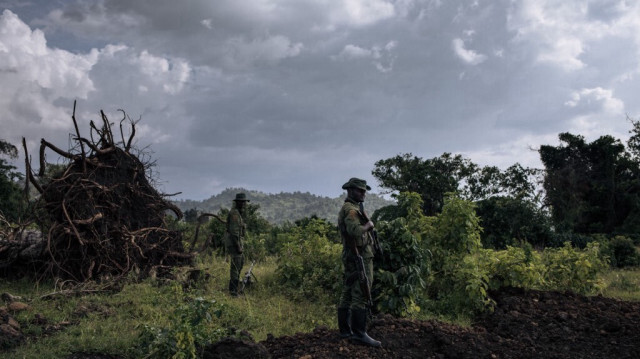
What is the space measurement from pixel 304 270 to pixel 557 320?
5.09m

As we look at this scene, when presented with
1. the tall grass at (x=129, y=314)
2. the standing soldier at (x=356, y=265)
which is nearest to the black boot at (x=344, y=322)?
the standing soldier at (x=356, y=265)

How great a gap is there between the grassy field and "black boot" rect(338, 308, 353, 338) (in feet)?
4.36

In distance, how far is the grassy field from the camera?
20.8 feet

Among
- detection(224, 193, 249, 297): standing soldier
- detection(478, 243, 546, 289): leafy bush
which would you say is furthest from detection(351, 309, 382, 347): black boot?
detection(224, 193, 249, 297): standing soldier

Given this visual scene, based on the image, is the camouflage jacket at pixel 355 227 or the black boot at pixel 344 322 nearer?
the camouflage jacket at pixel 355 227

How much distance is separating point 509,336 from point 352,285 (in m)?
2.82

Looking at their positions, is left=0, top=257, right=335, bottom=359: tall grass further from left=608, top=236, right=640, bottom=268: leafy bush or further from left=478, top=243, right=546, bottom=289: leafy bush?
left=608, top=236, right=640, bottom=268: leafy bush

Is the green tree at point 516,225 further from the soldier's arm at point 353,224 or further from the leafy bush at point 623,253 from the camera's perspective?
the soldier's arm at point 353,224

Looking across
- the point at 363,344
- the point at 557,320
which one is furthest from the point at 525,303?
the point at 363,344

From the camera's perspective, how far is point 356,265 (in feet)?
20.0

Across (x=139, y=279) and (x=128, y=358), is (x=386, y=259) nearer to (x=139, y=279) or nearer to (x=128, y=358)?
(x=128, y=358)

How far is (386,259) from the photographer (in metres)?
8.16

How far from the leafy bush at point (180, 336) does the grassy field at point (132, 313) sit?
0.33 metres

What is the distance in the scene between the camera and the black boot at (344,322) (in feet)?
20.5
